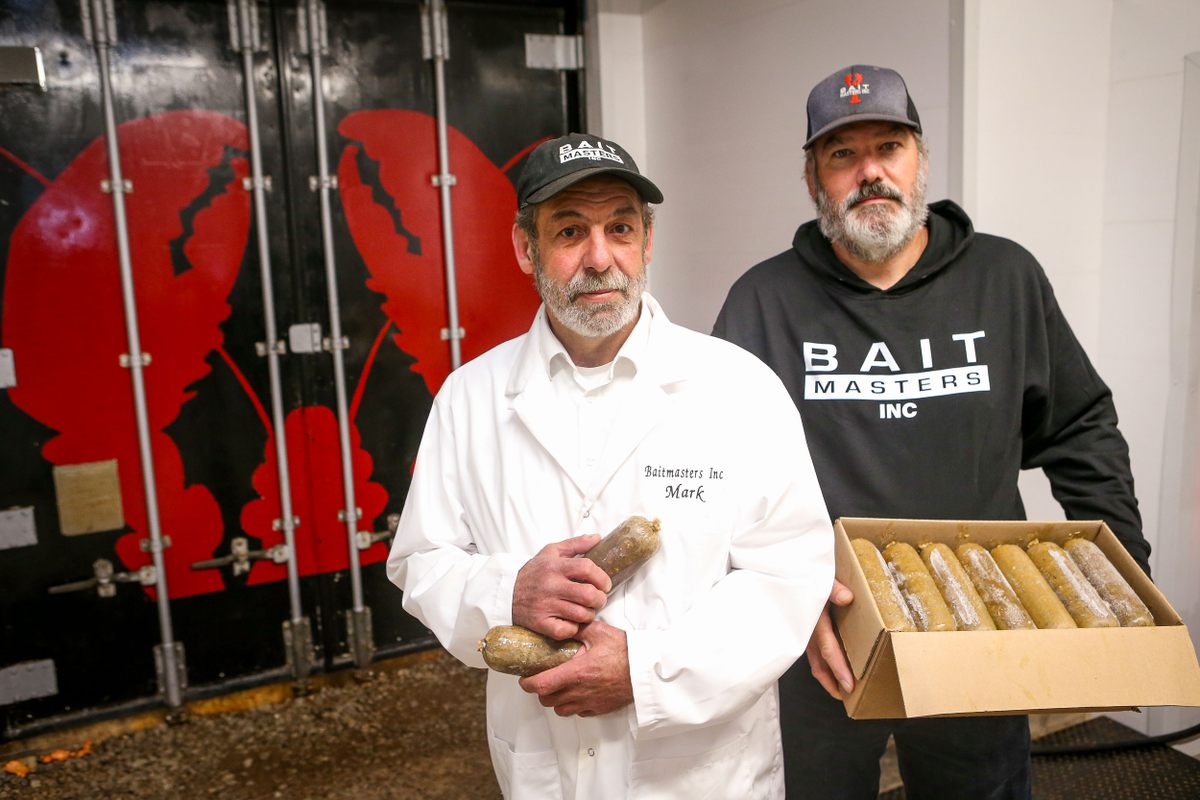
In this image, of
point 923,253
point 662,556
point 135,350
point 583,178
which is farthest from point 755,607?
point 135,350

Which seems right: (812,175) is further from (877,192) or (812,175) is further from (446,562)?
(446,562)

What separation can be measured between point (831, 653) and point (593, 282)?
79 centimetres

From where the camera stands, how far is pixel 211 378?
10.6 ft

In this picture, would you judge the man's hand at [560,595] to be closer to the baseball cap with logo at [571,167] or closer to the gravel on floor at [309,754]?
the baseball cap with logo at [571,167]

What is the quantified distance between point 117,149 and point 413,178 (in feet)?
3.41

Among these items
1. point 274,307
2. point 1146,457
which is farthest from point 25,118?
point 1146,457

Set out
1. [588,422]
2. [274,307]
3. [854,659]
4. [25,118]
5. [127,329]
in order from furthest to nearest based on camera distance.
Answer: [274,307] → [127,329] → [25,118] → [588,422] → [854,659]

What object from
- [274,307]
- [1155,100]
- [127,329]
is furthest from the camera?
[274,307]

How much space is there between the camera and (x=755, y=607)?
54.7 inches

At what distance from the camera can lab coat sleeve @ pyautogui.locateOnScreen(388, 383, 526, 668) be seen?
1.41m

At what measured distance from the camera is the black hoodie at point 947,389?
69.1 inches

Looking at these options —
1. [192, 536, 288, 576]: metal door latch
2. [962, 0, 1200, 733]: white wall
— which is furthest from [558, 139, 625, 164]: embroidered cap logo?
[192, 536, 288, 576]: metal door latch

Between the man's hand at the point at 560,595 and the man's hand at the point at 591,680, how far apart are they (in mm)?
42

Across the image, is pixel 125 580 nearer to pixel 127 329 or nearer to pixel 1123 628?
pixel 127 329
